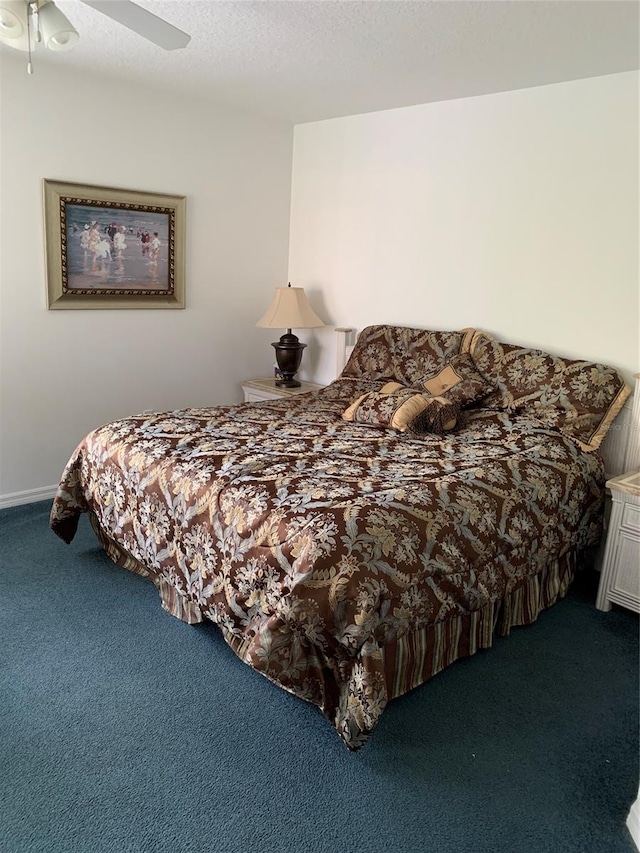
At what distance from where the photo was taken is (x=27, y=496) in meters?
3.64

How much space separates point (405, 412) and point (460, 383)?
45 cm

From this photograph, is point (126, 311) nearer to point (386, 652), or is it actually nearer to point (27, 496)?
point (27, 496)

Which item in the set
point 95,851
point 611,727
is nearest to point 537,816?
point 611,727

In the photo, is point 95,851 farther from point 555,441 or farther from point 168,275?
point 168,275

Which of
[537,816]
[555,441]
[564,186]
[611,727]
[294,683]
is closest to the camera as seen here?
[537,816]

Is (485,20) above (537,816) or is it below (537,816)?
above

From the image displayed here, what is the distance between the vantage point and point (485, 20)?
7.86 ft

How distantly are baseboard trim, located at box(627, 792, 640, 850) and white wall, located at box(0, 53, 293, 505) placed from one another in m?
3.28

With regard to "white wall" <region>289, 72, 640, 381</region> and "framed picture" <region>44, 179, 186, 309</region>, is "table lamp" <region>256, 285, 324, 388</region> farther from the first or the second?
"framed picture" <region>44, 179, 186, 309</region>

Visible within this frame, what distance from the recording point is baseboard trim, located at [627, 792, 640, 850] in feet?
5.31

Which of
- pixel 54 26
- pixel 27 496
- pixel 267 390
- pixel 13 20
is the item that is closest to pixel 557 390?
pixel 267 390

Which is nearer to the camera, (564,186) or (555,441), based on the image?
(555,441)

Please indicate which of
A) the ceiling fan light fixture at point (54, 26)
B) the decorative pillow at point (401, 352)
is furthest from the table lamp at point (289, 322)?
the ceiling fan light fixture at point (54, 26)

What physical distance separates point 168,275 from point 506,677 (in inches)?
119
